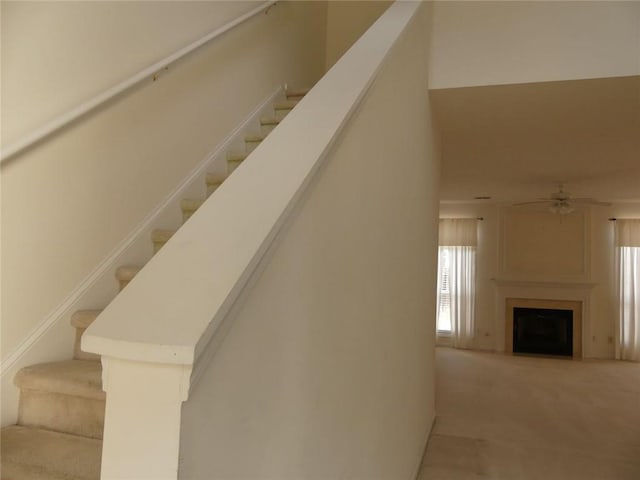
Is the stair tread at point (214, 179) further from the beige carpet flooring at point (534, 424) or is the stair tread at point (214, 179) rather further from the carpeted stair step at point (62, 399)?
the beige carpet flooring at point (534, 424)

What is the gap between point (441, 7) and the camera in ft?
9.52

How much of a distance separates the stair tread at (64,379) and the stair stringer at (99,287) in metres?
0.06

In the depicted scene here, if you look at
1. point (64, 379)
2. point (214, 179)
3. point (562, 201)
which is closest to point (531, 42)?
point (214, 179)

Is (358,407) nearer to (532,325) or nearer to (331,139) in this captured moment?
(331,139)

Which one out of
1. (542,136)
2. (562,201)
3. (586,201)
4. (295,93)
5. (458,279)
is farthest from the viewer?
(458,279)

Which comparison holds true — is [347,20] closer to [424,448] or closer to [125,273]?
[125,273]

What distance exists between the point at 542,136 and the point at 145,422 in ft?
13.1

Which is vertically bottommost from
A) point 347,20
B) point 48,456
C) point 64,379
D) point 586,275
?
point 48,456

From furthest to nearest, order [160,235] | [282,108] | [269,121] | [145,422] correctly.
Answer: [282,108]
[269,121]
[160,235]
[145,422]

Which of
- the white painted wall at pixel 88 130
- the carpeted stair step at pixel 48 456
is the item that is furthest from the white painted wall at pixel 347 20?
the carpeted stair step at pixel 48 456

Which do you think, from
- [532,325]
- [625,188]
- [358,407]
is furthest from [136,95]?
[532,325]

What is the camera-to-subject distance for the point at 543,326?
795cm

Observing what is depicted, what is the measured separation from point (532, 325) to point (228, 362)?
27.1 feet

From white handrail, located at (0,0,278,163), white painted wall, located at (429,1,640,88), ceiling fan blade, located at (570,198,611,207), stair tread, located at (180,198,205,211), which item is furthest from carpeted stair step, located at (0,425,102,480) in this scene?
ceiling fan blade, located at (570,198,611,207)
